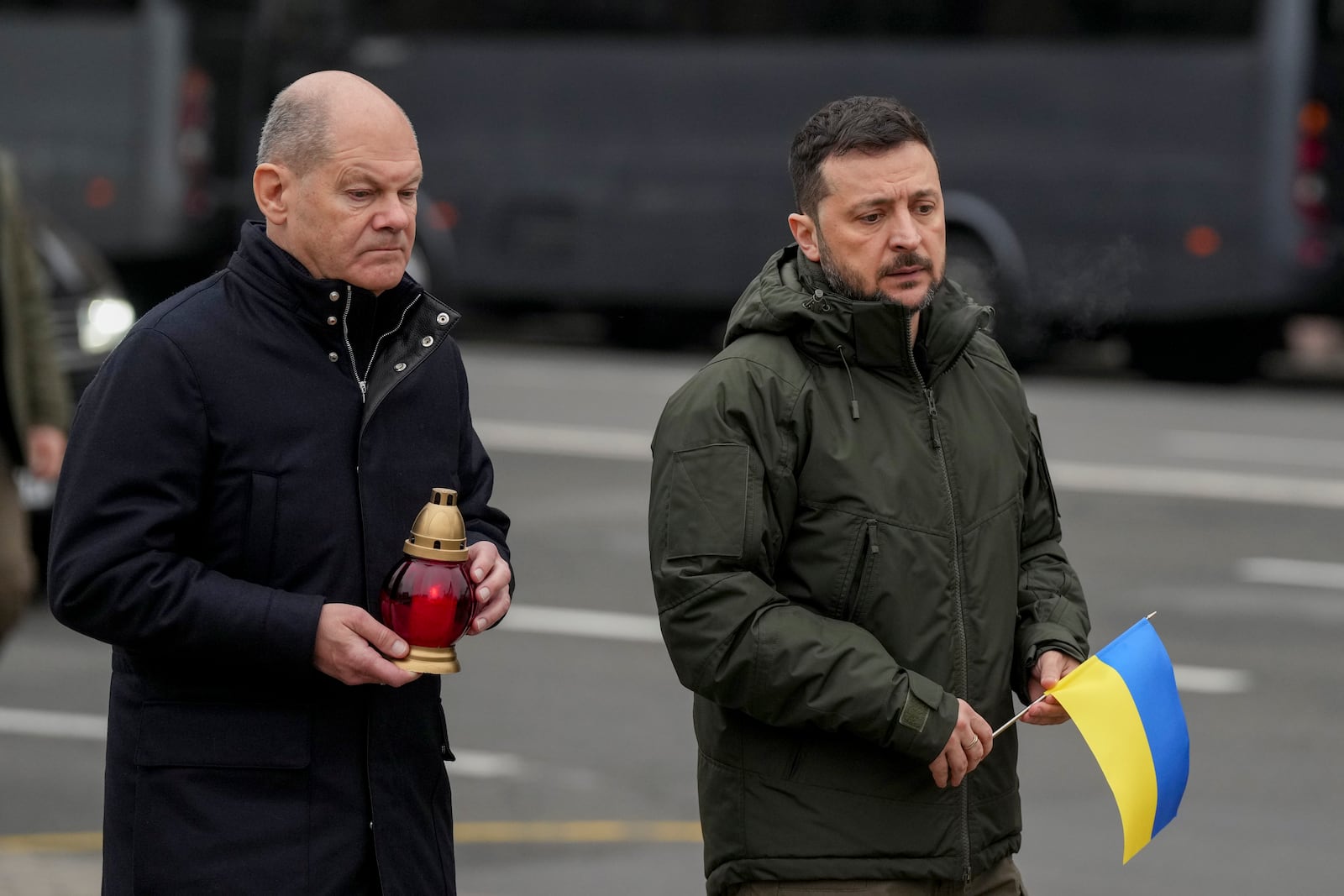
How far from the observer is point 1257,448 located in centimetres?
1359

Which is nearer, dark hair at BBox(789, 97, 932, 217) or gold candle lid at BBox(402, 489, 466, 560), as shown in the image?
gold candle lid at BBox(402, 489, 466, 560)

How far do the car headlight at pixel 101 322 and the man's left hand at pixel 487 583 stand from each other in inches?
249

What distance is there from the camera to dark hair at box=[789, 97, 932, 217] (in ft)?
10.9

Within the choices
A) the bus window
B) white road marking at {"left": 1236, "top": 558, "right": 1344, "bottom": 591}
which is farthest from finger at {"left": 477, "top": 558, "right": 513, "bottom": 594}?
the bus window

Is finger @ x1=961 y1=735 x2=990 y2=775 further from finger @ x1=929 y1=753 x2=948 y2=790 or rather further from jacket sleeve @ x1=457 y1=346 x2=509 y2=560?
jacket sleeve @ x1=457 y1=346 x2=509 y2=560

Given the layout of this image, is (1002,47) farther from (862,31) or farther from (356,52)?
(356,52)

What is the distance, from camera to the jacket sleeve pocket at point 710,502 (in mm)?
3242

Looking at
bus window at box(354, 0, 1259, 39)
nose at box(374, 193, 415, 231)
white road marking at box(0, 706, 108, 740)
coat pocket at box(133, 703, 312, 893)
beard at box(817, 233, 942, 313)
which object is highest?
bus window at box(354, 0, 1259, 39)

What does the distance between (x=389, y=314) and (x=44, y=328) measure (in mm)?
2672

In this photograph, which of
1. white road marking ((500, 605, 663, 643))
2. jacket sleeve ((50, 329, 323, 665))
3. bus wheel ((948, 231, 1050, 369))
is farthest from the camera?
bus wheel ((948, 231, 1050, 369))

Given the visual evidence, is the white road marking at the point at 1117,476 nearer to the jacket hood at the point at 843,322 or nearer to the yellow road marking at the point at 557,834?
the yellow road marking at the point at 557,834

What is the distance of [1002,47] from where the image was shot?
1778 cm

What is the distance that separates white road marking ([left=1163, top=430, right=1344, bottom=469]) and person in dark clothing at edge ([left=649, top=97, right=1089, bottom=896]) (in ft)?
33.2

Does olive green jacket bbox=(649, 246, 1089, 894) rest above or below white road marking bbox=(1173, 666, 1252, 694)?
above
